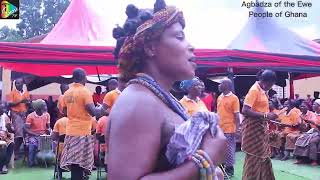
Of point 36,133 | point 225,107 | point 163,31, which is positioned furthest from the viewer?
point 36,133

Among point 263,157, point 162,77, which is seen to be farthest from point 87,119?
point 162,77

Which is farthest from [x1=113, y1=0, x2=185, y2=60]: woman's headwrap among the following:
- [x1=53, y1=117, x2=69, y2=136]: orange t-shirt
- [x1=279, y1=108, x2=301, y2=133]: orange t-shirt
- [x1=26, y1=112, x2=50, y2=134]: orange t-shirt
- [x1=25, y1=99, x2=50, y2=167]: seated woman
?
[x1=279, y1=108, x2=301, y2=133]: orange t-shirt

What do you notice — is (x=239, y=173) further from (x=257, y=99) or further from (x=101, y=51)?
(x=101, y=51)

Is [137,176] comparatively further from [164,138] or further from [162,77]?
[162,77]

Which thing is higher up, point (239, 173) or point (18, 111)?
point (18, 111)

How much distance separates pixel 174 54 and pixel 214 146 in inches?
12.8

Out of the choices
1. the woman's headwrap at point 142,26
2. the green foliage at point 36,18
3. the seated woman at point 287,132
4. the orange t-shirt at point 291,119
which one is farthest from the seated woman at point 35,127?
the green foliage at point 36,18

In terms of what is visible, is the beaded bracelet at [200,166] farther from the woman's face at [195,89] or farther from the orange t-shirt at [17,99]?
the orange t-shirt at [17,99]

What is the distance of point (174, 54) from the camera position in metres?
1.53

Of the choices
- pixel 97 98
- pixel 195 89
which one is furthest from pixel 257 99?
pixel 97 98

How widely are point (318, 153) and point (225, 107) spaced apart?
3.26 m

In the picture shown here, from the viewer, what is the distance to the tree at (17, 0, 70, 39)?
1908 inches

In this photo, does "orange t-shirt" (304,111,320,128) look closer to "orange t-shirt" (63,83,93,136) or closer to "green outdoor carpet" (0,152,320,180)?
"green outdoor carpet" (0,152,320,180)

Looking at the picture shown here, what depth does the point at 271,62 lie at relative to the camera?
8.64 metres
